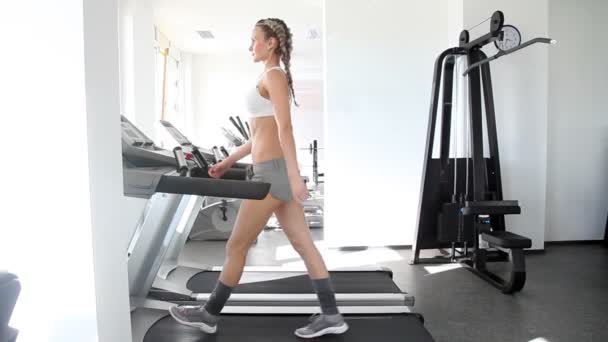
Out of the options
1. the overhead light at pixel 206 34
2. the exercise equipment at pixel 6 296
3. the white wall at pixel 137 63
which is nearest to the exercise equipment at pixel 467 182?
the white wall at pixel 137 63

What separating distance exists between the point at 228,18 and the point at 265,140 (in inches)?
197

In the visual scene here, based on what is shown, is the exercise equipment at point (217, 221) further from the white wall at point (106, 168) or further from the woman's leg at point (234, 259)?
the white wall at point (106, 168)

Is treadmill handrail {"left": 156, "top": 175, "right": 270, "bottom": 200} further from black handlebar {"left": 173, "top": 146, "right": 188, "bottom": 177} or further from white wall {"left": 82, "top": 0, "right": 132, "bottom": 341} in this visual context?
black handlebar {"left": 173, "top": 146, "right": 188, "bottom": 177}

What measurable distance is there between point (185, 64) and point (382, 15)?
5.43 m

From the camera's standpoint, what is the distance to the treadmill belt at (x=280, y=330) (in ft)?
7.12

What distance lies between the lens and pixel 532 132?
4457mm

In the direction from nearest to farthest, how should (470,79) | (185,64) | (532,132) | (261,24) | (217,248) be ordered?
(261,24), (470,79), (532,132), (217,248), (185,64)

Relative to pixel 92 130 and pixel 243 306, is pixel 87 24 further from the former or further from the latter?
pixel 243 306

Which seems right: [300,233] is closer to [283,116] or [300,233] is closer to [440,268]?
[283,116]

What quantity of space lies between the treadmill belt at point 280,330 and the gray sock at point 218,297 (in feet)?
0.45

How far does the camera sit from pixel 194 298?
2.80 meters

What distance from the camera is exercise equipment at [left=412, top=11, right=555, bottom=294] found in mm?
3660

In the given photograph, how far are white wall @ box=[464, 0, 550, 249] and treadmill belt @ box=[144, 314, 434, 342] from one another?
8.50 feet

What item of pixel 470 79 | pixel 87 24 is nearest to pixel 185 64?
pixel 470 79
